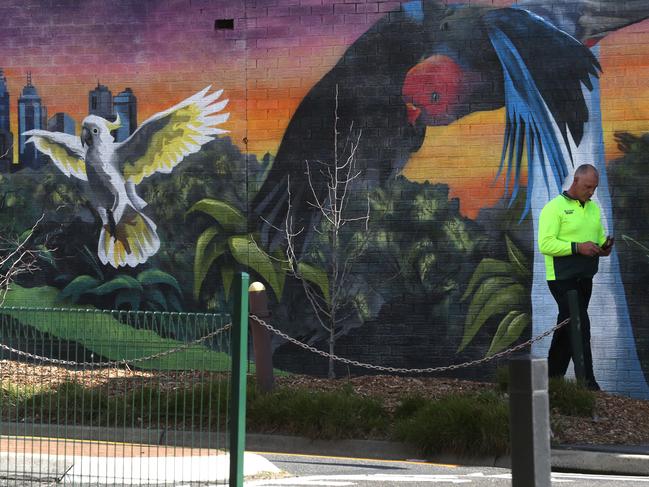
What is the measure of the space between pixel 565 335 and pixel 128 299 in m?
5.53

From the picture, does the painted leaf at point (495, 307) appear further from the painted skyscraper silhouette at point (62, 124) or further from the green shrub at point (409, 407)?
the painted skyscraper silhouette at point (62, 124)

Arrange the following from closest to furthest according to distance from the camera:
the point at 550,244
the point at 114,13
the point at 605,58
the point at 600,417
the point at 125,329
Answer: the point at 125,329, the point at 600,417, the point at 550,244, the point at 605,58, the point at 114,13

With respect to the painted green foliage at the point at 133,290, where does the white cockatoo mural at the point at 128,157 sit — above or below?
above

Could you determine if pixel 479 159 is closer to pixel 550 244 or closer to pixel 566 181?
pixel 566 181

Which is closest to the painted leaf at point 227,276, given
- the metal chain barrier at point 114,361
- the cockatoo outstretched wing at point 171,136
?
the cockatoo outstretched wing at point 171,136

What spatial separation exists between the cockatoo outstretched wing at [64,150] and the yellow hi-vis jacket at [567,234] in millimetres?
5866

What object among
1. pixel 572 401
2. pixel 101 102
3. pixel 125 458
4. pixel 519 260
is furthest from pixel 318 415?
pixel 101 102

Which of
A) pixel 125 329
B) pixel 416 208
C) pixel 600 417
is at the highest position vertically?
pixel 416 208

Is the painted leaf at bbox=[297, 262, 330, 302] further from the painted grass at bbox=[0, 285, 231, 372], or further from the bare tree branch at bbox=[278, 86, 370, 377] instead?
the painted grass at bbox=[0, 285, 231, 372]

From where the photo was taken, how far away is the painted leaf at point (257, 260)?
50.5ft

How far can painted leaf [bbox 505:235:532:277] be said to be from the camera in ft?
48.1

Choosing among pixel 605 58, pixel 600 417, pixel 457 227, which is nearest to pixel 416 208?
pixel 457 227

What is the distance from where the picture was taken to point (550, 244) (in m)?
13.0

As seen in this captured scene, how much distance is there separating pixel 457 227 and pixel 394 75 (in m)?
1.86
